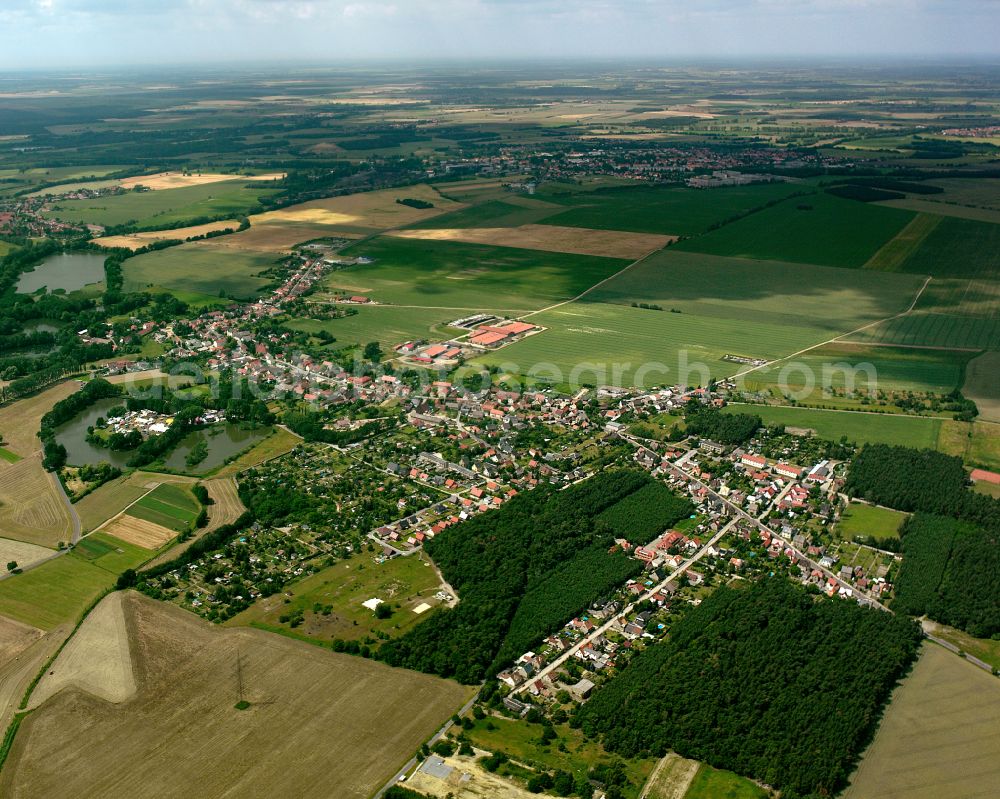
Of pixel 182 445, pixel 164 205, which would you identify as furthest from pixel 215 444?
pixel 164 205

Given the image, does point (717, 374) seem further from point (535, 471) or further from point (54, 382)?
point (54, 382)

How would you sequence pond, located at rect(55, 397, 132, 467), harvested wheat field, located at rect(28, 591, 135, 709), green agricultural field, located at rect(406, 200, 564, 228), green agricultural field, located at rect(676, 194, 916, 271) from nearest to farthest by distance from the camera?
harvested wheat field, located at rect(28, 591, 135, 709) < pond, located at rect(55, 397, 132, 467) < green agricultural field, located at rect(676, 194, 916, 271) < green agricultural field, located at rect(406, 200, 564, 228)

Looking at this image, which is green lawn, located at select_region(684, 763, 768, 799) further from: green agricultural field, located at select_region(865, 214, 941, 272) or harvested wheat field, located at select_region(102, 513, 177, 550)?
green agricultural field, located at select_region(865, 214, 941, 272)

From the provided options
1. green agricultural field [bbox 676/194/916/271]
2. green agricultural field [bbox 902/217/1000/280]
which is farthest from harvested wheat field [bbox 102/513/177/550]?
green agricultural field [bbox 902/217/1000/280]

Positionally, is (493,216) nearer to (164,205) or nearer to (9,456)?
(164,205)

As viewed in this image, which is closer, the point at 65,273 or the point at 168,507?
the point at 168,507

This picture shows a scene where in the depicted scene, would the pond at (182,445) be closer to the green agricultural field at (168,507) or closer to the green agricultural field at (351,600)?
the green agricultural field at (168,507)
